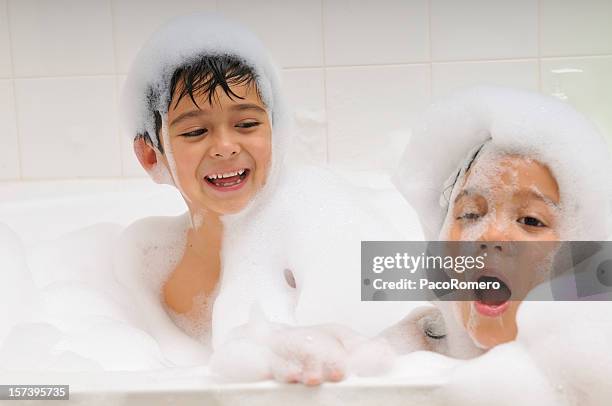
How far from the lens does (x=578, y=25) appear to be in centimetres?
96

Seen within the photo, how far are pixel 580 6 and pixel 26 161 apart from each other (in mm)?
826

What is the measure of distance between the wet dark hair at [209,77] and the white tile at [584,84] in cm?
39

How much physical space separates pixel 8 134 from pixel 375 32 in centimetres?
56

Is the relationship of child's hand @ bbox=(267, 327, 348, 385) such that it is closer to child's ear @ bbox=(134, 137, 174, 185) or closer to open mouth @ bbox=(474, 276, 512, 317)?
open mouth @ bbox=(474, 276, 512, 317)

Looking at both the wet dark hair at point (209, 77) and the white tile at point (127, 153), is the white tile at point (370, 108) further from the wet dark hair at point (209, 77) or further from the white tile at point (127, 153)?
the white tile at point (127, 153)

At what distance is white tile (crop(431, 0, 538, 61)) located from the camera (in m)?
0.95

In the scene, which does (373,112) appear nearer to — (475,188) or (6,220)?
(475,188)

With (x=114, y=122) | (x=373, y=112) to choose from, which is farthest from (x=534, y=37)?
(x=114, y=122)

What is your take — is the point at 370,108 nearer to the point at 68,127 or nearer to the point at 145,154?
the point at 145,154

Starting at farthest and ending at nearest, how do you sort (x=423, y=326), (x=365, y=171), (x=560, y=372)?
(x=365, y=171) < (x=423, y=326) < (x=560, y=372)

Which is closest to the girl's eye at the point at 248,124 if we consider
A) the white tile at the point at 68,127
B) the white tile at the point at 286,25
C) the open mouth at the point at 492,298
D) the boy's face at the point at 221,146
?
the boy's face at the point at 221,146

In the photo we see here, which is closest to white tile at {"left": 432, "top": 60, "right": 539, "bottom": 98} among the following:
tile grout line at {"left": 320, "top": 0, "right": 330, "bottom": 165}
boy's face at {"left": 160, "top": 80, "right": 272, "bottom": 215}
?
tile grout line at {"left": 320, "top": 0, "right": 330, "bottom": 165}

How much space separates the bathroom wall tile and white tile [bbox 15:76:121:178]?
0.02m

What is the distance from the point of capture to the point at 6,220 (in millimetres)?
1074
